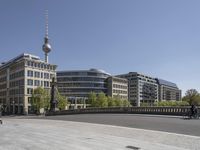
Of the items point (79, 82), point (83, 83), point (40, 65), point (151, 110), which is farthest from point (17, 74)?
point (151, 110)

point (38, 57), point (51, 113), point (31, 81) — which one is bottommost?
point (51, 113)

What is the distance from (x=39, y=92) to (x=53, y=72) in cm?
2575

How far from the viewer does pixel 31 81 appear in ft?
349

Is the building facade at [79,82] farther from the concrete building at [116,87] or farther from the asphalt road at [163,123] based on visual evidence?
the asphalt road at [163,123]

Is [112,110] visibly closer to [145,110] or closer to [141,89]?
[145,110]

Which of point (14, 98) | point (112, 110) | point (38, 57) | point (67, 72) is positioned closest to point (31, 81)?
point (14, 98)

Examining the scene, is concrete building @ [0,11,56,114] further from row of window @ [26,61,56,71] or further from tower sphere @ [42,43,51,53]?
tower sphere @ [42,43,51,53]

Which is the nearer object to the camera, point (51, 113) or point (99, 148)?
point (99, 148)

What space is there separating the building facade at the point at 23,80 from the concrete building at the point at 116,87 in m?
45.1

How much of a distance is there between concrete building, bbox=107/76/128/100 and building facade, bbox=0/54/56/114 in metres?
45.1

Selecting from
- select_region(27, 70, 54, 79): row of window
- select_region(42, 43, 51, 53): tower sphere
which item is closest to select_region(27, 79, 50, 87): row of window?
select_region(27, 70, 54, 79): row of window

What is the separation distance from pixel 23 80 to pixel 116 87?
219ft

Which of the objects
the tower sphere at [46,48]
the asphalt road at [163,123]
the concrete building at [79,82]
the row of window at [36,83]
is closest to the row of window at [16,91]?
the row of window at [36,83]

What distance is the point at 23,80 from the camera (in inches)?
4104
